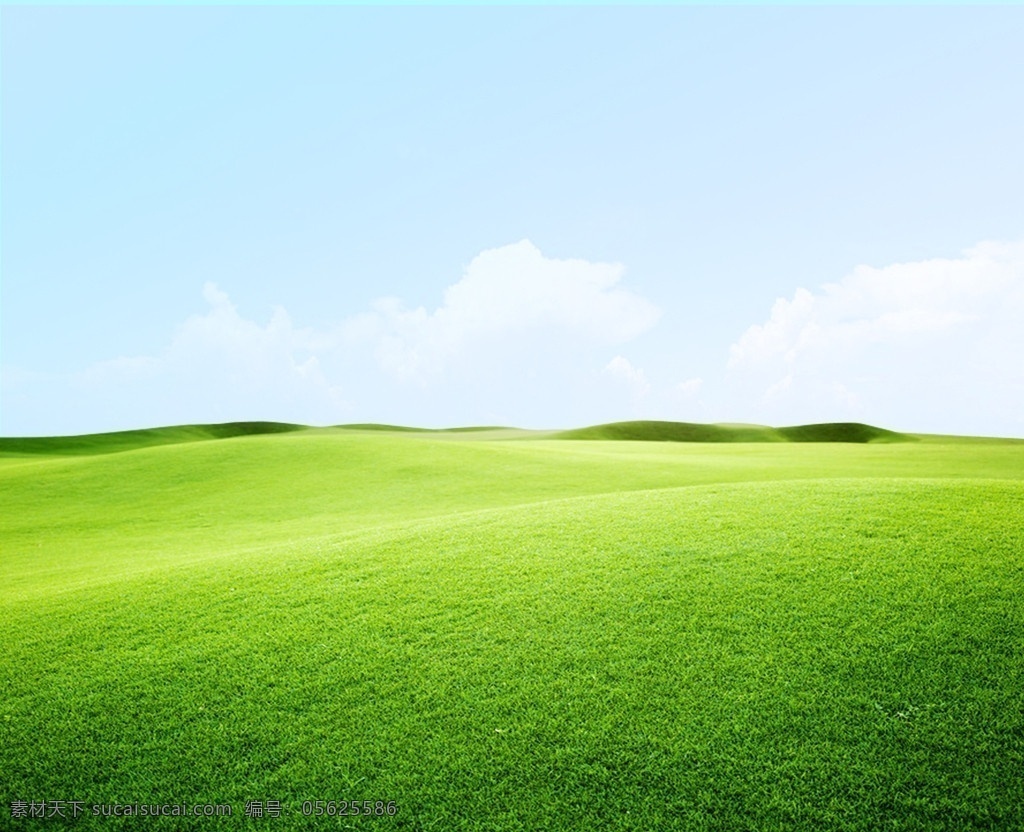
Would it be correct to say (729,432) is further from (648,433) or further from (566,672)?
(566,672)

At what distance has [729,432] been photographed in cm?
7031

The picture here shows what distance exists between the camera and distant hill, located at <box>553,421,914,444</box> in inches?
2657

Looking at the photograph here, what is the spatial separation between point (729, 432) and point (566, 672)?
68610 mm

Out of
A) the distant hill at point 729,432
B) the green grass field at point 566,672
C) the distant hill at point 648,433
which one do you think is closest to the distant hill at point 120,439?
the distant hill at point 648,433

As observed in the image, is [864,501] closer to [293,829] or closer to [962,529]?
[962,529]

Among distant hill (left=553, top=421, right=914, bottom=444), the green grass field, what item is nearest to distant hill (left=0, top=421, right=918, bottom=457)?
distant hill (left=553, top=421, right=914, bottom=444)

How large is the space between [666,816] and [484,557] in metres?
4.70

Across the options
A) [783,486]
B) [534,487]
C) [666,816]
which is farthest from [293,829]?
[534,487]

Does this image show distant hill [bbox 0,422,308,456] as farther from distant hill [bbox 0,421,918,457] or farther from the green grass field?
the green grass field

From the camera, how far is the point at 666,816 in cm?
457

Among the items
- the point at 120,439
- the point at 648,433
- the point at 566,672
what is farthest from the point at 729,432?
the point at 566,672

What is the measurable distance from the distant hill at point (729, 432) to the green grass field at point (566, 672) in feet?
185

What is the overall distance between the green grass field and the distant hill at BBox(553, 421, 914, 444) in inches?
2225

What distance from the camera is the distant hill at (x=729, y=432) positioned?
6750cm
